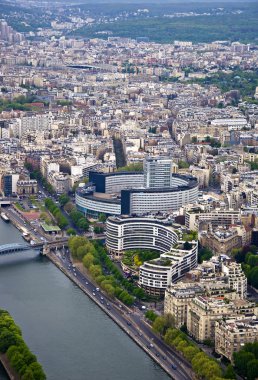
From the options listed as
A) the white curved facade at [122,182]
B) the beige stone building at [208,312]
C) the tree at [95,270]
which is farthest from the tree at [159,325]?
the white curved facade at [122,182]

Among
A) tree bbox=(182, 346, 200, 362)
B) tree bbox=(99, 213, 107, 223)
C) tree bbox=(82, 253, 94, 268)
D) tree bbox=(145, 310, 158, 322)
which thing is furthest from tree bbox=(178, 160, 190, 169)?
tree bbox=(182, 346, 200, 362)

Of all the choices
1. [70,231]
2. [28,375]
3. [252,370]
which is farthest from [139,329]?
[70,231]

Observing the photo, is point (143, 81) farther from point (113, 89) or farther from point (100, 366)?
point (100, 366)

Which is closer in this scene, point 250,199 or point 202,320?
point 202,320

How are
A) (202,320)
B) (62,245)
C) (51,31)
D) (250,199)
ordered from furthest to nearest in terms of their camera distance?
1. (51,31)
2. (250,199)
3. (62,245)
4. (202,320)

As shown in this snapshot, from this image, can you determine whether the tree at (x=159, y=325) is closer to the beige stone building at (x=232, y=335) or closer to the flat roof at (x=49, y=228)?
the beige stone building at (x=232, y=335)

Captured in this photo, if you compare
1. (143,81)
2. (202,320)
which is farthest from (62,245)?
(143,81)
